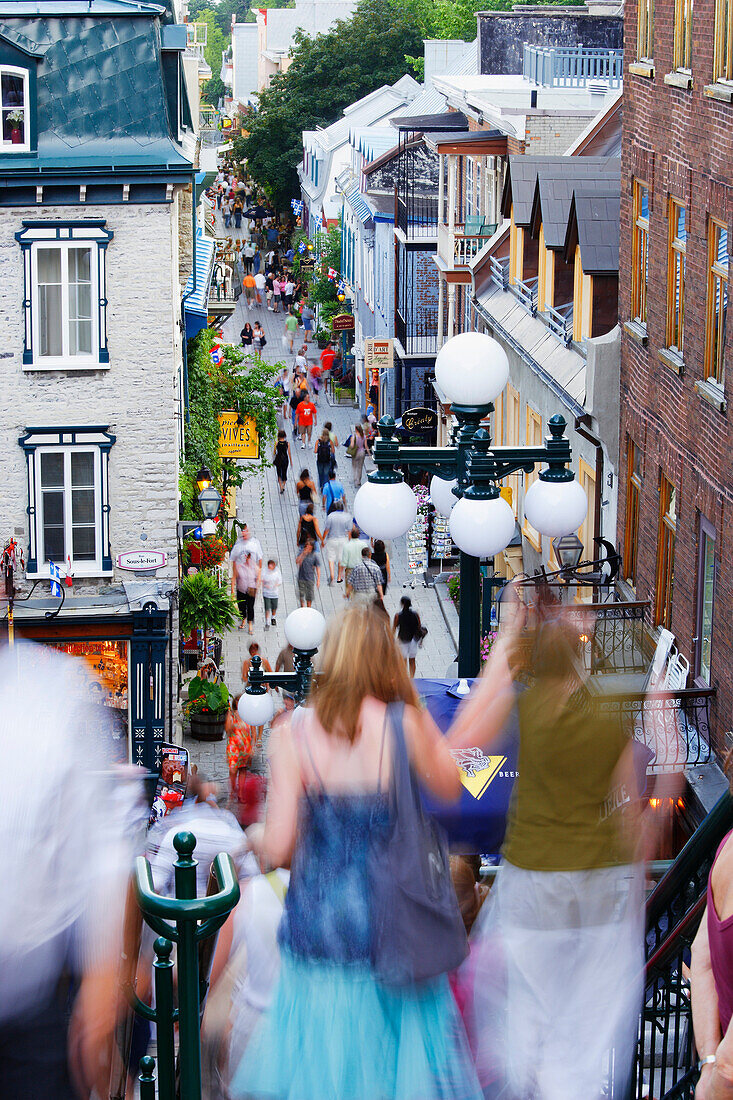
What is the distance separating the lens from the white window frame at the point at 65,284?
65.1 ft

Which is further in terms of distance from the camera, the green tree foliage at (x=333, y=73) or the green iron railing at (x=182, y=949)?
the green tree foliage at (x=333, y=73)

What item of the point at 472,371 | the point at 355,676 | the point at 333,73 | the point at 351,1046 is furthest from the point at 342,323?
the point at 351,1046

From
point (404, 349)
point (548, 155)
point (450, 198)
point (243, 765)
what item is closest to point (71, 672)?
point (243, 765)

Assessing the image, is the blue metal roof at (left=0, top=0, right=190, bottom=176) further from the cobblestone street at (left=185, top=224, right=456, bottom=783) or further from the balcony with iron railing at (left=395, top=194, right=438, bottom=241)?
the balcony with iron railing at (left=395, top=194, right=438, bottom=241)

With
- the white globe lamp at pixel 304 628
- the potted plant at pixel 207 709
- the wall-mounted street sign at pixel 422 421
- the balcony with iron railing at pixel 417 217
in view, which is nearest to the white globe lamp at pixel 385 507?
the white globe lamp at pixel 304 628

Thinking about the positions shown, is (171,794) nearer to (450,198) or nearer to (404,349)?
(450,198)

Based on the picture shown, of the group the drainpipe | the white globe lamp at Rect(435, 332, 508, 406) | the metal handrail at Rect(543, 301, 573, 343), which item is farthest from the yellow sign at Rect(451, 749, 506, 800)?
the metal handrail at Rect(543, 301, 573, 343)

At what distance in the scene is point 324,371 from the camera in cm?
4753

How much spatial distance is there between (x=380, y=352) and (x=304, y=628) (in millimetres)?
26257

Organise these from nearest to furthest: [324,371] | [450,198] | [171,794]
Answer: [171,794]
[450,198]
[324,371]

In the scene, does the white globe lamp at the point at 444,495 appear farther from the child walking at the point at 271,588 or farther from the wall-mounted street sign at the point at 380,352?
the wall-mounted street sign at the point at 380,352

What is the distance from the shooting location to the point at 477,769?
7523mm

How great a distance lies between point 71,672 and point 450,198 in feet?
88.3

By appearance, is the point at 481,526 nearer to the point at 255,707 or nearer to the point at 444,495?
the point at 444,495
